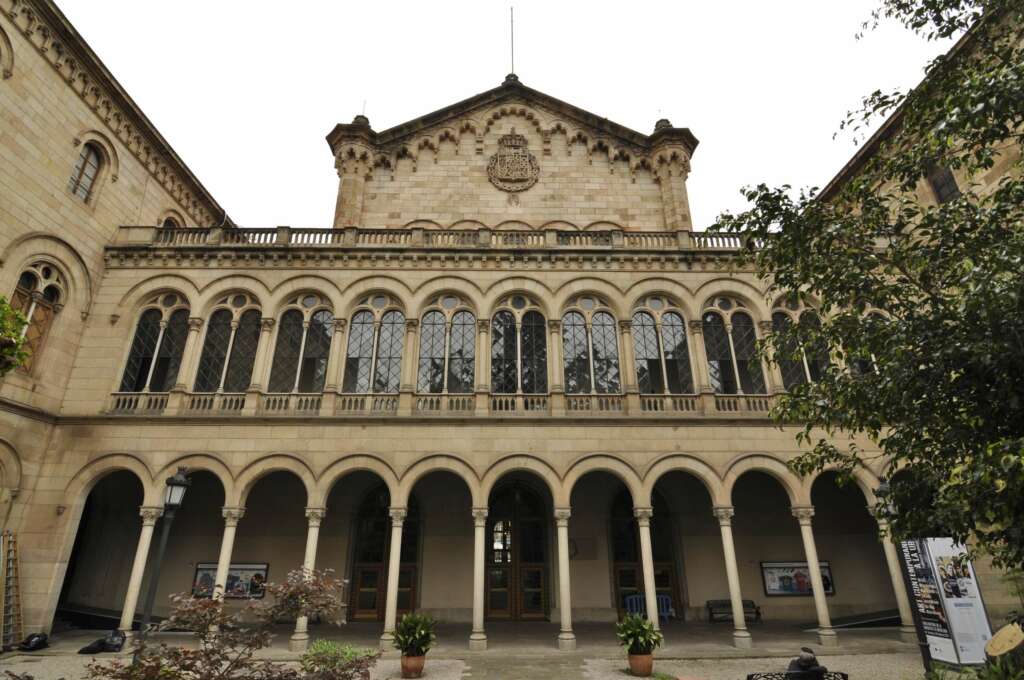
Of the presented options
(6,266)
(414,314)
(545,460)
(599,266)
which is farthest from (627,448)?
(6,266)

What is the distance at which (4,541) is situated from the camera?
44.5 ft

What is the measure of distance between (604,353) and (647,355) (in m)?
1.41

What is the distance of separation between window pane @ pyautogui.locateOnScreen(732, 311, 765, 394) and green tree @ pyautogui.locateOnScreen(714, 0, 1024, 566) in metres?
8.51

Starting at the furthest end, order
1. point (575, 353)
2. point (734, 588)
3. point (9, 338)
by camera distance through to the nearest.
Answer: point (575, 353)
point (734, 588)
point (9, 338)

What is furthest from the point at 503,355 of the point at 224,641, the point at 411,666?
the point at 224,641

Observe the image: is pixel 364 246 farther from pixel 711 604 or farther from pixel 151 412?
pixel 711 604

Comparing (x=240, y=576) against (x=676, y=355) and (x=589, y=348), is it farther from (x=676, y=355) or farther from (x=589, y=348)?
(x=676, y=355)

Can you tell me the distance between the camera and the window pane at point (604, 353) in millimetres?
16516

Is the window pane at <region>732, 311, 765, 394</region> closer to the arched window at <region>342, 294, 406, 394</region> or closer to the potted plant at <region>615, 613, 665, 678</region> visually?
the potted plant at <region>615, 613, 665, 678</region>

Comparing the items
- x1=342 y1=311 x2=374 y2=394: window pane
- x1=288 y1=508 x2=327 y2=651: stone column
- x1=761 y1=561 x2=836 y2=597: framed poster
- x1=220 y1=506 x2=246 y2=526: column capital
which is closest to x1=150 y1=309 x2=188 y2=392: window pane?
x1=220 y1=506 x2=246 y2=526: column capital

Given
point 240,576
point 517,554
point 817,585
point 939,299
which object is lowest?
point 817,585

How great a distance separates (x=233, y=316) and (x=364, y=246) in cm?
477

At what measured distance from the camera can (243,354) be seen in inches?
664

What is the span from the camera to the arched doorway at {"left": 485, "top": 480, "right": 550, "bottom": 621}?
17.3m
